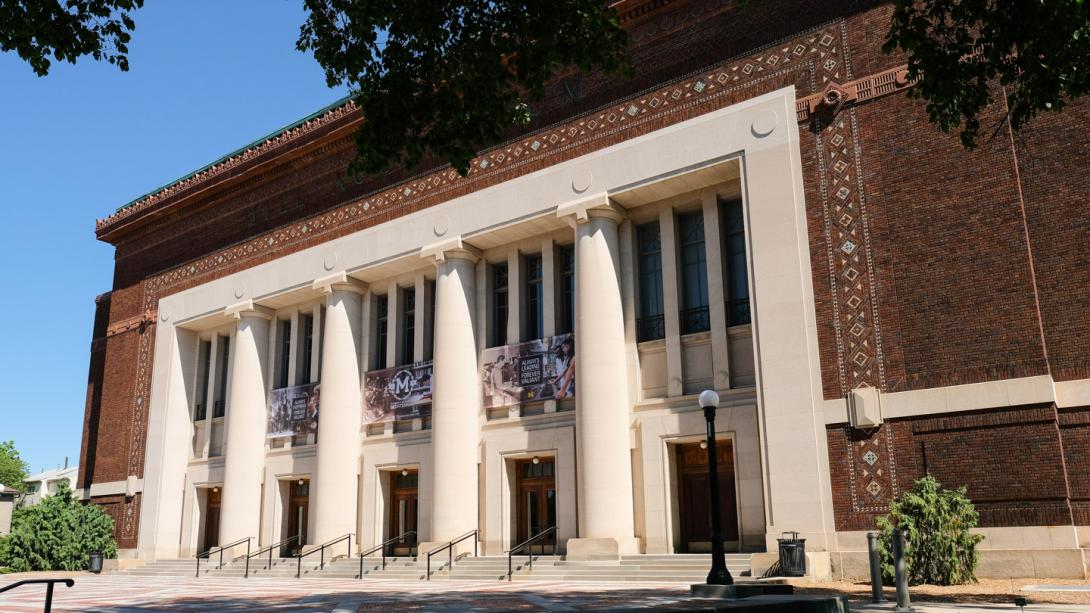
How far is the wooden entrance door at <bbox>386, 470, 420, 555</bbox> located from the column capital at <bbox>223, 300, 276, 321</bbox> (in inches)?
323

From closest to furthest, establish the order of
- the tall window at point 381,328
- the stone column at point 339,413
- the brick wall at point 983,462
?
the brick wall at point 983,462, the stone column at point 339,413, the tall window at point 381,328

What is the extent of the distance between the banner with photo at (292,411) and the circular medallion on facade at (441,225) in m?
7.32

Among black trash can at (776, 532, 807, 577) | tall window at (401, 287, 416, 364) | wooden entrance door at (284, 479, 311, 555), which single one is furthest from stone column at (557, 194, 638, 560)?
wooden entrance door at (284, 479, 311, 555)

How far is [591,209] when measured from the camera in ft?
77.0

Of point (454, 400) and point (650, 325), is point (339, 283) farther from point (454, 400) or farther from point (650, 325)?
point (650, 325)

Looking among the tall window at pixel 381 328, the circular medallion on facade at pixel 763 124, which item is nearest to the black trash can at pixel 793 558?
the circular medallion on facade at pixel 763 124

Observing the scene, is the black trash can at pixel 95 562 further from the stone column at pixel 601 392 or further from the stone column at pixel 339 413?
the stone column at pixel 601 392

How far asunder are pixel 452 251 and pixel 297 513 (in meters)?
11.2

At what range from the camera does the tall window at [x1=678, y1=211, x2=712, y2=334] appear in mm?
22678

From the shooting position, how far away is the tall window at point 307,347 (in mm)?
31203

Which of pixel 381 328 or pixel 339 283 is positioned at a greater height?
pixel 339 283

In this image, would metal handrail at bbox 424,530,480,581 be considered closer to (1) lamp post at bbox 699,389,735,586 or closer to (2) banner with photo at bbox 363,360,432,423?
(2) banner with photo at bbox 363,360,432,423

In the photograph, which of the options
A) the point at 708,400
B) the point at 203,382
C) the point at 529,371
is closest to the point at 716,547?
the point at 708,400

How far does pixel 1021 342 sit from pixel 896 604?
6836 mm
